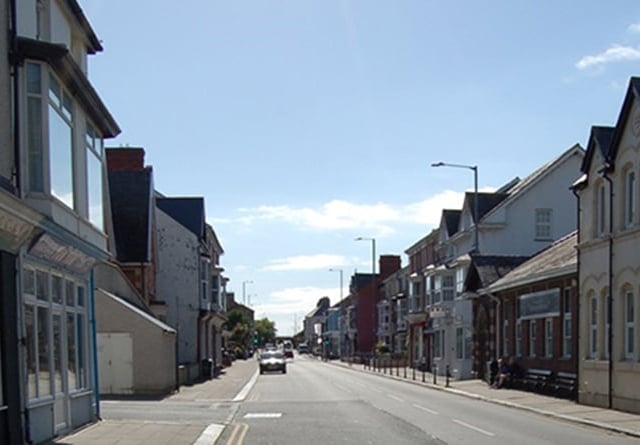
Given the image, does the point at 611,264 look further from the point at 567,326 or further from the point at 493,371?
the point at 493,371

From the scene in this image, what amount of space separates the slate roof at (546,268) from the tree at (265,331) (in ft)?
433

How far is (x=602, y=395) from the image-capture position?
24.9 metres

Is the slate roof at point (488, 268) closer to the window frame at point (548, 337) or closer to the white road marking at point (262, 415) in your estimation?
the window frame at point (548, 337)

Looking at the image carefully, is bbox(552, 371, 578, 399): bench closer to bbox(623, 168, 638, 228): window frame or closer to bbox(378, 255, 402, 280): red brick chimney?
bbox(623, 168, 638, 228): window frame

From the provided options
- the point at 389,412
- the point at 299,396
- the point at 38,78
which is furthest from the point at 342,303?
the point at 38,78

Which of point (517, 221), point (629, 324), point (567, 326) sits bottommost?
point (567, 326)

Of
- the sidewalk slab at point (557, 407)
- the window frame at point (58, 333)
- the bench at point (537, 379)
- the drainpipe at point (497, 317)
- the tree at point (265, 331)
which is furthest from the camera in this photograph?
the tree at point (265, 331)

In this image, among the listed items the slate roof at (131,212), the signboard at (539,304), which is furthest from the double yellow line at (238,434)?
the slate roof at (131,212)

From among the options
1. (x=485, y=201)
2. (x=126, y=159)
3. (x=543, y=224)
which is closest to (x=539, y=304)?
(x=543, y=224)

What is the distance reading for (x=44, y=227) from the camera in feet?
45.1

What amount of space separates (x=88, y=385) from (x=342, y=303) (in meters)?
110

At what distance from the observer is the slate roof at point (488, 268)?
40312 mm

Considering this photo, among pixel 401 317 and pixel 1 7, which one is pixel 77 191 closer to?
pixel 1 7

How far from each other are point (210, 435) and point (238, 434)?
35.0 inches
